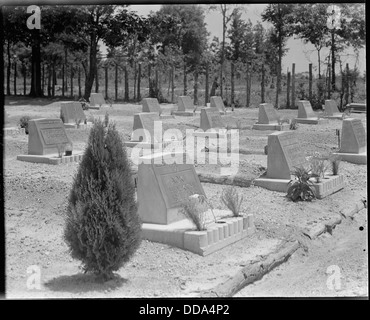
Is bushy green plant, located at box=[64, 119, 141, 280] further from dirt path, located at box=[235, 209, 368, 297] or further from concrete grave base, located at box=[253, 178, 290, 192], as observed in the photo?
concrete grave base, located at box=[253, 178, 290, 192]

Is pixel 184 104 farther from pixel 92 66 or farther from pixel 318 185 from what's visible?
pixel 318 185

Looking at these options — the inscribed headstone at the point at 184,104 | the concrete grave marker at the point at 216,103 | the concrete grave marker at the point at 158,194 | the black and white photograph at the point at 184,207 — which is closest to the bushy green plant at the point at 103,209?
the black and white photograph at the point at 184,207

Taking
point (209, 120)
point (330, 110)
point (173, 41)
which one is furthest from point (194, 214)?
point (173, 41)

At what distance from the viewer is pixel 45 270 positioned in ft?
22.0

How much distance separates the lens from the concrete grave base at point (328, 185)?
10555 mm

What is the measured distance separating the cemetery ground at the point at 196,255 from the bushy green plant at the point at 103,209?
35 centimetres

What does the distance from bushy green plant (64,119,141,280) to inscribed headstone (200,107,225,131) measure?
12647 mm

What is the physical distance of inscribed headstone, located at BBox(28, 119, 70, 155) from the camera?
12.9m

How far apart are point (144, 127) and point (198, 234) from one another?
9.58 m

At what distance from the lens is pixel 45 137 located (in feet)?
43.0

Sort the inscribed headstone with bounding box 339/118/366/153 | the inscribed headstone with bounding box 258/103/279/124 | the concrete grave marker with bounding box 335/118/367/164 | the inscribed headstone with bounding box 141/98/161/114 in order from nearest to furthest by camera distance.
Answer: the concrete grave marker with bounding box 335/118/367/164 < the inscribed headstone with bounding box 339/118/366/153 < the inscribed headstone with bounding box 258/103/279/124 < the inscribed headstone with bounding box 141/98/161/114

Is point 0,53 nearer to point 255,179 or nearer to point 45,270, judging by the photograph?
point 45,270

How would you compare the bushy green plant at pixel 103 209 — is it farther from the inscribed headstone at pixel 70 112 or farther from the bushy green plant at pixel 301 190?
the inscribed headstone at pixel 70 112

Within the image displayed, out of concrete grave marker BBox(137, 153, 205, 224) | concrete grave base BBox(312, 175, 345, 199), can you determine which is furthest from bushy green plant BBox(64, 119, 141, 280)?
concrete grave base BBox(312, 175, 345, 199)
